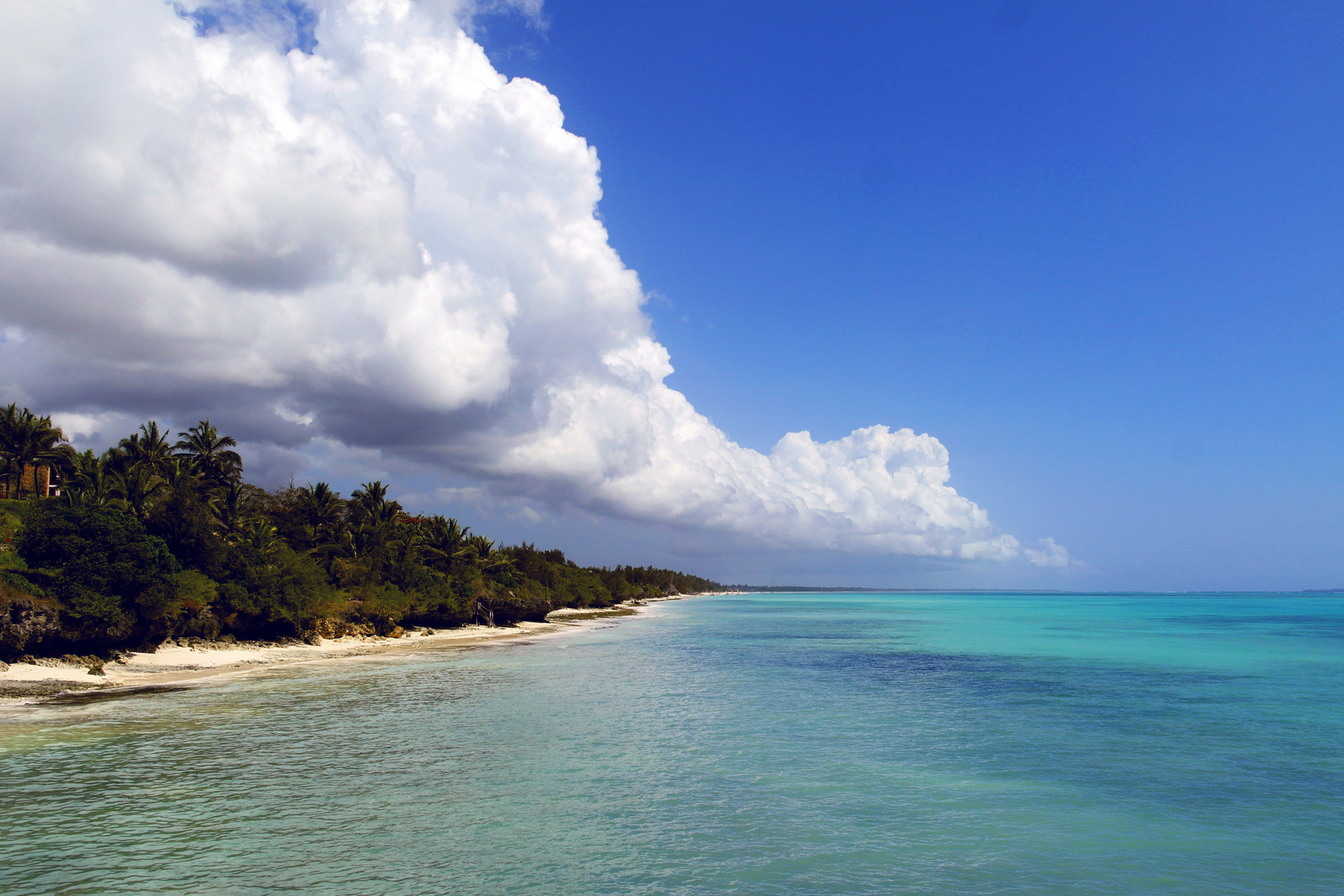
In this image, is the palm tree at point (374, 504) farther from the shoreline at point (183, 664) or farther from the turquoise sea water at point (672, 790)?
the turquoise sea water at point (672, 790)

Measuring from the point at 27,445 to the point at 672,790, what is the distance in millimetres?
71481

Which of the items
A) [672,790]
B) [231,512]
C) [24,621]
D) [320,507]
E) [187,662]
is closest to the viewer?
[672,790]

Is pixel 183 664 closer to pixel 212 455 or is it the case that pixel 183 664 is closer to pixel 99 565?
pixel 99 565

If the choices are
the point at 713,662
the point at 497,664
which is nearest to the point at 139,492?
the point at 497,664

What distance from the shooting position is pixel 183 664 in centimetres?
3688

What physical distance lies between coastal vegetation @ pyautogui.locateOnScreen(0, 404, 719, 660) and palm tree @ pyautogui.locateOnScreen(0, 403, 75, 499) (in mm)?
125

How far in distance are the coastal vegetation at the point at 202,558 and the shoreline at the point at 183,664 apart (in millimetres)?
1199

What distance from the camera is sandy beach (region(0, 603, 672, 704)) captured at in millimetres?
28734

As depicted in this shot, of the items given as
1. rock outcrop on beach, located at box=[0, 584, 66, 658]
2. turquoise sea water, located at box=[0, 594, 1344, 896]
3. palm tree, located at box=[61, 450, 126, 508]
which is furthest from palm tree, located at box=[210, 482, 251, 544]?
turquoise sea water, located at box=[0, 594, 1344, 896]

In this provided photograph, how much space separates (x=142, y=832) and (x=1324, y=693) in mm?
43380

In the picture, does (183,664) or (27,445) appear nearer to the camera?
Answer: (183,664)

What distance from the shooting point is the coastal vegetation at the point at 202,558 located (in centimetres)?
3300

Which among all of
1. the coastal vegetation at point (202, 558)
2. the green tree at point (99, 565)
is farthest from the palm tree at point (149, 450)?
the green tree at point (99, 565)

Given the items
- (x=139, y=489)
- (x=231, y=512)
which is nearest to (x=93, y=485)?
(x=139, y=489)
